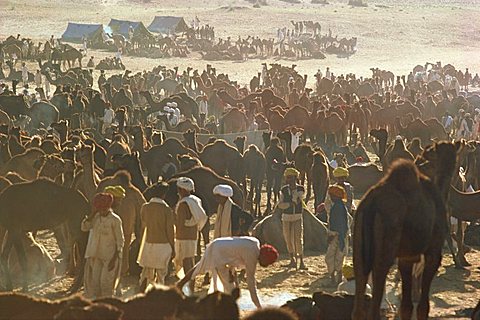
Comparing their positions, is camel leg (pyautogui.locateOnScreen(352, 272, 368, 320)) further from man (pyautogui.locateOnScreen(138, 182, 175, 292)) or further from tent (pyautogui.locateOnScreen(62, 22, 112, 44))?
tent (pyautogui.locateOnScreen(62, 22, 112, 44))

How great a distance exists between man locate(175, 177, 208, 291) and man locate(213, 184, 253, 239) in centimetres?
23

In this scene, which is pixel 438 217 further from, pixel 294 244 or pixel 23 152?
pixel 23 152

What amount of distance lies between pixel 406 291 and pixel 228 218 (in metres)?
2.73

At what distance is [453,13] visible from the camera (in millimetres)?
83938

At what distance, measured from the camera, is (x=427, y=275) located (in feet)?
27.9

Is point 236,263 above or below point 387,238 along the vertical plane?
below

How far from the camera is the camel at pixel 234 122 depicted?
2373 cm

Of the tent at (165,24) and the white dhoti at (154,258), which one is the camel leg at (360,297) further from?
the tent at (165,24)

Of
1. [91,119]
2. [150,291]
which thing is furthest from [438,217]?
[91,119]

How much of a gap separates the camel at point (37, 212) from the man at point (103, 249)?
53.8 inches

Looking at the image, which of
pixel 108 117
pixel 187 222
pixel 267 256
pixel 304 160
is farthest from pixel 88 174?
pixel 108 117

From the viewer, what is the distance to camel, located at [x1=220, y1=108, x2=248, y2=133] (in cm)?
2373

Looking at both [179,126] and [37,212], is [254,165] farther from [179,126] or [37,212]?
[179,126]

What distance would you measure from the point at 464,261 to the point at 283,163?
4.24 meters
